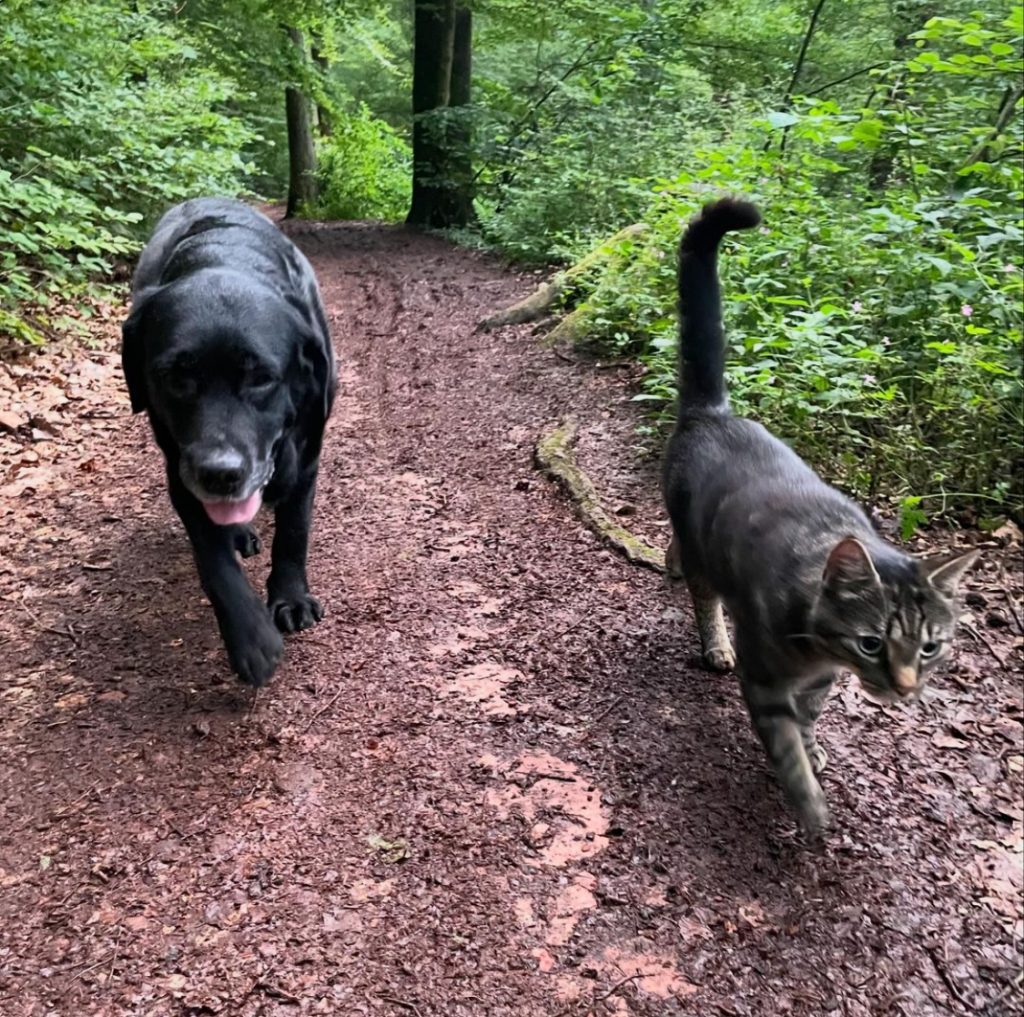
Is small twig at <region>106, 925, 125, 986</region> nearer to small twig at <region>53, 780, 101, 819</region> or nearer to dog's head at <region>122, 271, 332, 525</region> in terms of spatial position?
small twig at <region>53, 780, 101, 819</region>

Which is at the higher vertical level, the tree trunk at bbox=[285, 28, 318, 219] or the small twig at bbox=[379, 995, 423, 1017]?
the small twig at bbox=[379, 995, 423, 1017]

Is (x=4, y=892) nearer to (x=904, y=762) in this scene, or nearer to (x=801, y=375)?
(x=904, y=762)

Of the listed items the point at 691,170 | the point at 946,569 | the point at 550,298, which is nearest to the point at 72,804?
the point at 946,569

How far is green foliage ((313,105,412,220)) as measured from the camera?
56.4ft

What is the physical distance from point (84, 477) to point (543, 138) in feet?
34.0

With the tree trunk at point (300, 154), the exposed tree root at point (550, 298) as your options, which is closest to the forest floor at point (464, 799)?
the exposed tree root at point (550, 298)

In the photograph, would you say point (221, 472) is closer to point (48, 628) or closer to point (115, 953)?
point (48, 628)

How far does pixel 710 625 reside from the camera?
3.37 m

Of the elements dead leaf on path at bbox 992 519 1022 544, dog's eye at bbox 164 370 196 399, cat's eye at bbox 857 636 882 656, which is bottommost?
dead leaf on path at bbox 992 519 1022 544

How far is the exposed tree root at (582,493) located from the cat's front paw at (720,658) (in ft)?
2.08

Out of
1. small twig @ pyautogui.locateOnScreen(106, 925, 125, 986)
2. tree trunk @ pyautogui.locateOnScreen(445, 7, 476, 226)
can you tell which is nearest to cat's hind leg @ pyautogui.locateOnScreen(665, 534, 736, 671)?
small twig @ pyautogui.locateOnScreen(106, 925, 125, 986)

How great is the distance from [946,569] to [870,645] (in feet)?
0.98

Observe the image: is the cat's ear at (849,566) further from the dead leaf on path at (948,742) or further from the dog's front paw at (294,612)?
the dog's front paw at (294,612)

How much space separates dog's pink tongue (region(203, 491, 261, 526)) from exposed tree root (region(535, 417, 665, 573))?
1759 mm
